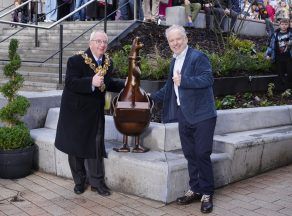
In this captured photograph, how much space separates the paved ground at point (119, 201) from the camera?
486 centimetres

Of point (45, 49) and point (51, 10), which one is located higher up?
point (51, 10)

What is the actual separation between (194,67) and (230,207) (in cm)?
161

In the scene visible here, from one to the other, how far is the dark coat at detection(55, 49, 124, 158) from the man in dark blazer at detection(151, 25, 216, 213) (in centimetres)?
85

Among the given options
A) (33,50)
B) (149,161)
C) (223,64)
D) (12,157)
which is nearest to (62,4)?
(33,50)

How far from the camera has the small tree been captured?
228 inches

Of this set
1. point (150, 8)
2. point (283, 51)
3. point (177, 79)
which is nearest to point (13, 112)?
point (177, 79)

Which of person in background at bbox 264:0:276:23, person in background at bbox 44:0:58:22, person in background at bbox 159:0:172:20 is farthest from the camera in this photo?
person in background at bbox 264:0:276:23

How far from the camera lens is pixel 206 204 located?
4.84 meters

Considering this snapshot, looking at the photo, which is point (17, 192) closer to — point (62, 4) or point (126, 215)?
point (126, 215)

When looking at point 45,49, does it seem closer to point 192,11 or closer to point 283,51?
point 192,11

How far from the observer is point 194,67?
4.67 meters

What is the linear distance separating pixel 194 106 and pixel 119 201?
55.7 inches

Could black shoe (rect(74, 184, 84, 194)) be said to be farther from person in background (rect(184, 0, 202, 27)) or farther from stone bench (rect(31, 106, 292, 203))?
person in background (rect(184, 0, 202, 27))

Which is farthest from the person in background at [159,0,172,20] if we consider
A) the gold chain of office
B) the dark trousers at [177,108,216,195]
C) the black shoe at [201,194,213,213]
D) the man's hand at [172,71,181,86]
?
the black shoe at [201,194,213,213]
